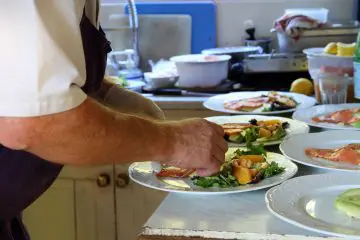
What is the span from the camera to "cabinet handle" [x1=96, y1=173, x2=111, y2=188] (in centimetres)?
206

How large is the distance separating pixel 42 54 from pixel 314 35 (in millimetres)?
1564

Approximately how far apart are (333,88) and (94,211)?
868 mm

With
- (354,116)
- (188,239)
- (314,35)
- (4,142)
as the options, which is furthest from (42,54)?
(314,35)

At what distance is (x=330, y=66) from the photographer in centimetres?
188

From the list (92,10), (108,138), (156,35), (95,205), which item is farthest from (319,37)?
(108,138)

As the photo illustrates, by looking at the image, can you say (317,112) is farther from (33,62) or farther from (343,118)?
(33,62)

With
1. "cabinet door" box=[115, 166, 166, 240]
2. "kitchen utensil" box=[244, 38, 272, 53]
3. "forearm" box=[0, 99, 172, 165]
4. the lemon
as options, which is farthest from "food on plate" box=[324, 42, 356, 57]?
"forearm" box=[0, 99, 172, 165]

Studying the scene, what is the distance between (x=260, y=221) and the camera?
3.18 ft

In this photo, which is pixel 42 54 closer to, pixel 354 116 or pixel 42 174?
pixel 42 174

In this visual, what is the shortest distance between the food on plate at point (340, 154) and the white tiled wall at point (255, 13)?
131 cm

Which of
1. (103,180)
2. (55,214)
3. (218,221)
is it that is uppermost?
(218,221)

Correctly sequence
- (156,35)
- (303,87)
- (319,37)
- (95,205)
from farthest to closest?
(156,35) → (319,37) → (95,205) → (303,87)

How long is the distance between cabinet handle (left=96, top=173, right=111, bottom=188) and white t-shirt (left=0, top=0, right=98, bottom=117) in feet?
4.05

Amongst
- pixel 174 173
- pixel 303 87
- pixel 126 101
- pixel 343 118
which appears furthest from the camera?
pixel 303 87
